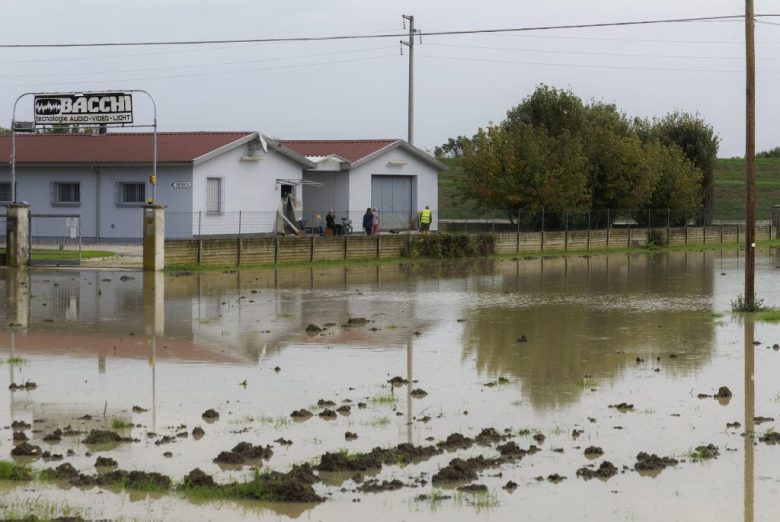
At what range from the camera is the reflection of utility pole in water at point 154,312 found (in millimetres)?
15485

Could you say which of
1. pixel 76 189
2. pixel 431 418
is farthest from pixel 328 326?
pixel 76 189

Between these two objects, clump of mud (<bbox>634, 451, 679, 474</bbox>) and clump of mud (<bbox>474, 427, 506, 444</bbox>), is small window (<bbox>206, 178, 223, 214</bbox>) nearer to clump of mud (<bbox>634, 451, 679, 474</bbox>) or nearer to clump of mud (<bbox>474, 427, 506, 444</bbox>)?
clump of mud (<bbox>474, 427, 506, 444</bbox>)

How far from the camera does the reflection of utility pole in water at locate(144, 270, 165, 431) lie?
50.8 feet

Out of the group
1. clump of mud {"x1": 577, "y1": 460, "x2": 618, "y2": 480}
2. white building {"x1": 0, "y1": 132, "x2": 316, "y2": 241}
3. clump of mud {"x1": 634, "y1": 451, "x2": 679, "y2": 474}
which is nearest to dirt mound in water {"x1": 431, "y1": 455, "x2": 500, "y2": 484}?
clump of mud {"x1": 577, "y1": 460, "x2": 618, "y2": 480}

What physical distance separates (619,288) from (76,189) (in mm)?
22502

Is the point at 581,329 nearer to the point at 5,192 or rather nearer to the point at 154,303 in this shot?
the point at 154,303

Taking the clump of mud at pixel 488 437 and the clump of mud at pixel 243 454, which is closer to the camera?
the clump of mud at pixel 243 454

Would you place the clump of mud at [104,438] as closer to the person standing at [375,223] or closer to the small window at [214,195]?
the small window at [214,195]

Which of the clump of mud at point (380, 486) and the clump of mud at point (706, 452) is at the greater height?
the clump of mud at point (706, 452)

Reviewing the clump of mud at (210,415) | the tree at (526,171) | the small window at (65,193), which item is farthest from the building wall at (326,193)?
the clump of mud at (210,415)

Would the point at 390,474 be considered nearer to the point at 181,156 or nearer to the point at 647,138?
the point at 181,156

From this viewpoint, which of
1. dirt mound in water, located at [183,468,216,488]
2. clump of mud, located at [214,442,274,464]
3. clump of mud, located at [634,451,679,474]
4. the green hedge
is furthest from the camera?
the green hedge

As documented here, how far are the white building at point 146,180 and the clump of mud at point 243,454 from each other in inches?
1268

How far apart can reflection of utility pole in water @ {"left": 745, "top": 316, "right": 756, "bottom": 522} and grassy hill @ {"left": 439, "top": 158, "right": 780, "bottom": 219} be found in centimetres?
5432
